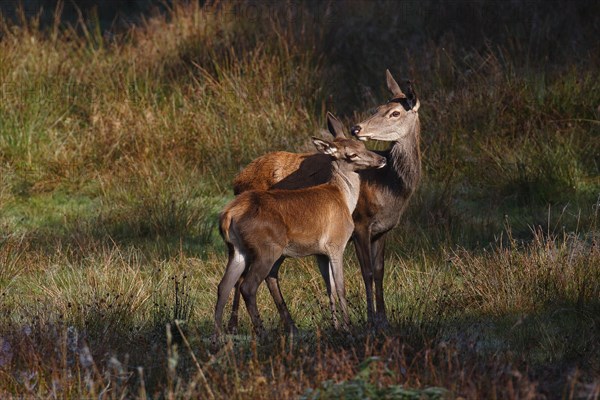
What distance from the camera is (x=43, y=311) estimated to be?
741 cm

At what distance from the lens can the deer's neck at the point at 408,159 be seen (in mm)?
8781

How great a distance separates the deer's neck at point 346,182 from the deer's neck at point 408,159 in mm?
543

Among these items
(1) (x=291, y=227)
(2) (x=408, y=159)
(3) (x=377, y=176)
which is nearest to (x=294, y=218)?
(1) (x=291, y=227)

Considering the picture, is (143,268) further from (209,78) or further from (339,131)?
(209,78)

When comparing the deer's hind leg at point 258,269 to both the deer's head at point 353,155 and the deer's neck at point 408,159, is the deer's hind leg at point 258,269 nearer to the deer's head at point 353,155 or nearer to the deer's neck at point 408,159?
the deer's head at point 353,155

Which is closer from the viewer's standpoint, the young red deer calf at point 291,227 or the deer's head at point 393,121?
the young red deer calf at point 291,227

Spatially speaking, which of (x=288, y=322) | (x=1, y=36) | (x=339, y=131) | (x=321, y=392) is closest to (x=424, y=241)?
(x=339, y=131)

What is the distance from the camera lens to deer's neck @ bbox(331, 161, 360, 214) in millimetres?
8266

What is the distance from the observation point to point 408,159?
8.86 m

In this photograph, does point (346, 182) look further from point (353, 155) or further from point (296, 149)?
point (296, 149)

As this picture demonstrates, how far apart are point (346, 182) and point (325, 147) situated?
1.15 ft

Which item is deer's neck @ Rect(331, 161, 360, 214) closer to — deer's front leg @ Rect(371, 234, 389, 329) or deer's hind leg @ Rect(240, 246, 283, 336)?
deer's front leg @ Rect(371, 234, 389, 329)

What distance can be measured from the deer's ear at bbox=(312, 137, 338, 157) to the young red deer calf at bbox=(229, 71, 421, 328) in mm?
447

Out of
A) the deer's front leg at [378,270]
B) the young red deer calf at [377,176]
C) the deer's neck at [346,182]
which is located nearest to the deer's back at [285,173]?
the young red deer calf at [377,176]
